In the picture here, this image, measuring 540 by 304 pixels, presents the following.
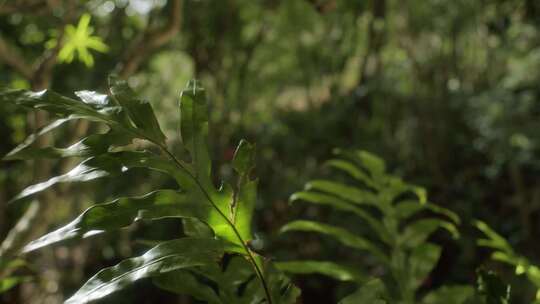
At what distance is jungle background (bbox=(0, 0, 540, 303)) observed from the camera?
3090 millimetres

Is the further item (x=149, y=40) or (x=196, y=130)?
(x=149, y=40)

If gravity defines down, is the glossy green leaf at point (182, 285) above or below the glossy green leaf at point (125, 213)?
below

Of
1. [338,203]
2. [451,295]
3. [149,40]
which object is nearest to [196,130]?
[338,203]

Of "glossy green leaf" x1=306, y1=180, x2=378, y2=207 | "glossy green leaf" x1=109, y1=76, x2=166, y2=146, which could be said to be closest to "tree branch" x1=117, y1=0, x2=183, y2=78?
"glossy green leaf" x1=306, y1=180, x2=378, y2=207

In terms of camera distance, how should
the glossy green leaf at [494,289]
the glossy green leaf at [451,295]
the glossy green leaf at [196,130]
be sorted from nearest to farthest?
the glossy green leaf at [196,130]
the glossy green leaf at [494,289]
the glossy green leaf at [451,295]

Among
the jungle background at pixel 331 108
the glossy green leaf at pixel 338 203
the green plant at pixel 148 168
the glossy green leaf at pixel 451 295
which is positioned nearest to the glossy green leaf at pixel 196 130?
the green plant at pixel 148 168

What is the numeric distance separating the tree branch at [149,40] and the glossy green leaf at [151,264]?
1.13 metres

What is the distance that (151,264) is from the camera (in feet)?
2.03

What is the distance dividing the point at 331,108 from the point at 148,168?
363cm

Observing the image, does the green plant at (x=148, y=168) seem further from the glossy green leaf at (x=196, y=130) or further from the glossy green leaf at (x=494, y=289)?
the glossy green leaf at (x=494, y=289)

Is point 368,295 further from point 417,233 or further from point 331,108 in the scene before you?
point 331,108

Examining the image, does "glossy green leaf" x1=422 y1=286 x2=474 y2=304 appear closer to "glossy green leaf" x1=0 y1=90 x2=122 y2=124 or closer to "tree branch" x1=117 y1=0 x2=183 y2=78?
"glossy green leaf" x1=0 y1=90 x2=122 y2=124

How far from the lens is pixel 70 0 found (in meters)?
1.66

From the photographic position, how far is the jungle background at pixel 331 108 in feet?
10.1
